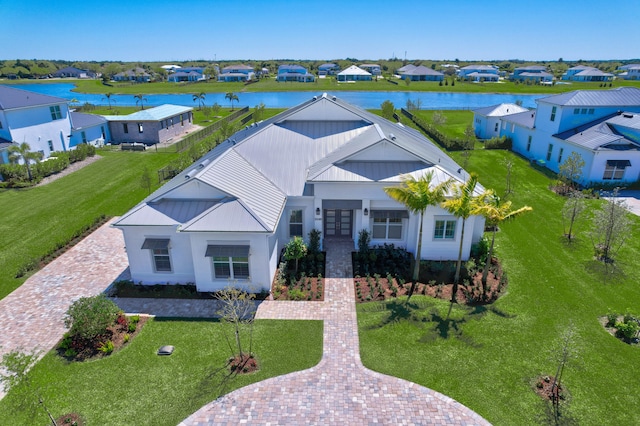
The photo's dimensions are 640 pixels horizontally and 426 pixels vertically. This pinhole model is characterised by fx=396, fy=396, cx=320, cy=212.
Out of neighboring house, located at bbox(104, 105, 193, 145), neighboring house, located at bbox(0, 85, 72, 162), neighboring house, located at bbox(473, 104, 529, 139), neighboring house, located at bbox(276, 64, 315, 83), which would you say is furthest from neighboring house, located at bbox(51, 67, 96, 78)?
neighboring house, located at bbox(473, 104, 529, 139)

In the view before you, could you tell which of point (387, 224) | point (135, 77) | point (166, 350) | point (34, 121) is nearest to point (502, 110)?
point (387, 224)

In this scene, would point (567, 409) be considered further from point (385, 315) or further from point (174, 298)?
point (174, 298)

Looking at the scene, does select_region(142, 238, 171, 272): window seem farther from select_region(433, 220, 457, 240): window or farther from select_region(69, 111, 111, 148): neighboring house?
select_region(69, 111, 111, 148): neighboring house

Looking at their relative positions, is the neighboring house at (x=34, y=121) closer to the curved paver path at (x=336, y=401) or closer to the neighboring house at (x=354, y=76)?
the curved paver path at (x=336, y=401)

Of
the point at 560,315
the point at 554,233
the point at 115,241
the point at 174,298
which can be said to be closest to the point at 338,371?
the point at 174,298

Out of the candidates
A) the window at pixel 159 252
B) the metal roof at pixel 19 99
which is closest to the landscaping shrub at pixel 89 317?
the window at pixel 159 252

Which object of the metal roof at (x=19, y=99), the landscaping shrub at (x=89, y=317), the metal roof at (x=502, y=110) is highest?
the metal roof at (x=19, y=99)

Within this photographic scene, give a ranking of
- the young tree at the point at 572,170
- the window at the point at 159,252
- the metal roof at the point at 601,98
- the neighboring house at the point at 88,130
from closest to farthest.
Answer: the window at the point at 159,252, the young tree at the point at 572,170, the metal roof at the point at 601,98, the neighboring house at the point at 88,130

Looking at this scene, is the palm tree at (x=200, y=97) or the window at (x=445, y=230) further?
the palm tree at (x=200, y=97)
